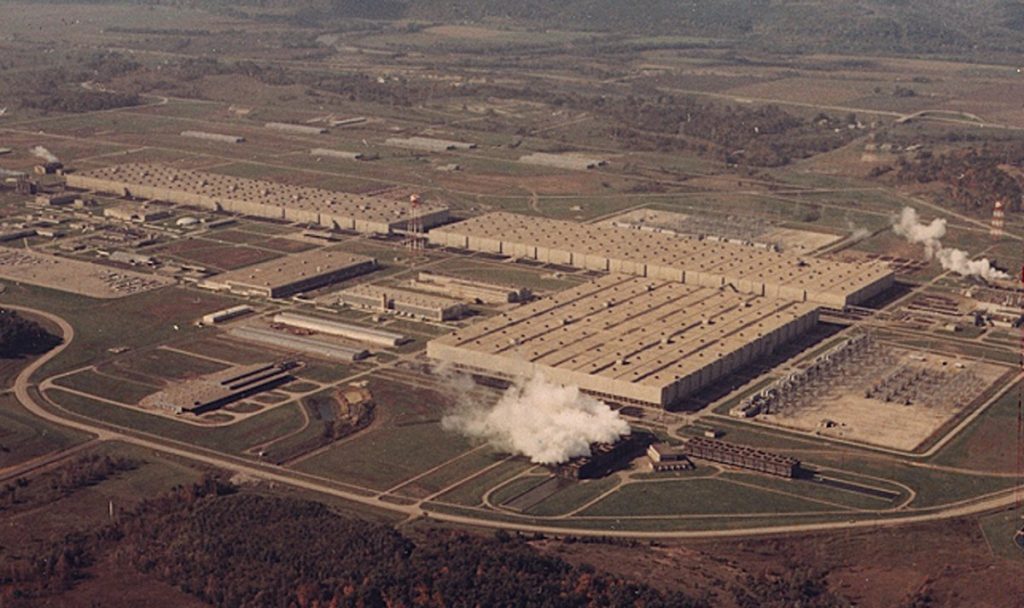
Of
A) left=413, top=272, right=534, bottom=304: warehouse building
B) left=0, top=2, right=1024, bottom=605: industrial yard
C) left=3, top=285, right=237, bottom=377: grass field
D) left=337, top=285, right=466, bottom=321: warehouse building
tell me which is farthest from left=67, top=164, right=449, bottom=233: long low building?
left=3, top=285, right=237, bottom=377: grass field

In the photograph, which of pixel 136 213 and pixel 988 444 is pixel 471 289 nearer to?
pixel 988 444

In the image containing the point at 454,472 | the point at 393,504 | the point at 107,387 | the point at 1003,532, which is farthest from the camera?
the point at 107,387

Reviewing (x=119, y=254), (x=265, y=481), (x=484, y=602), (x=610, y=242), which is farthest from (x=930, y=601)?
(x=119, y=254)

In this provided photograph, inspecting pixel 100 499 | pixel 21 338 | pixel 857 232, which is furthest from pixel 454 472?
pixel 857 232

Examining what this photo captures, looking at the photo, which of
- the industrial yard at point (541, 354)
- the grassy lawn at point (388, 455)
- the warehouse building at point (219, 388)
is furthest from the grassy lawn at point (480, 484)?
Result: the warehouse building at point (219, 388)

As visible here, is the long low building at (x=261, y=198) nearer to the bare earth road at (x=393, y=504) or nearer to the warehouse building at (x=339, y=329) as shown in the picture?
the warehouse building at (x=339, y=329)

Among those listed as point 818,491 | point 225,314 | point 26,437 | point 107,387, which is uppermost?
point 225,314
